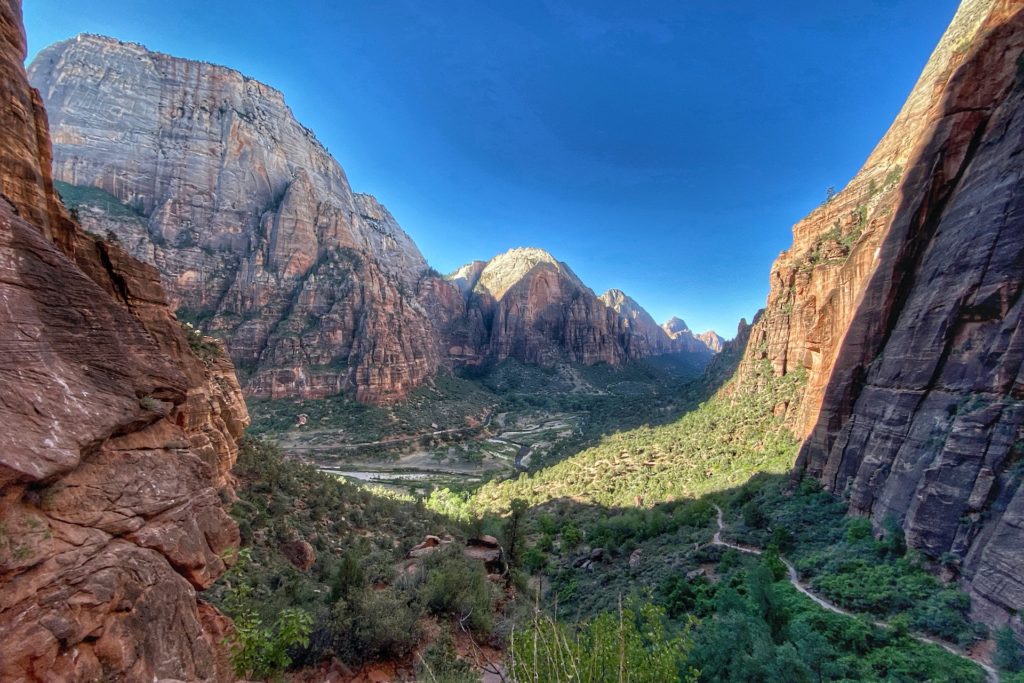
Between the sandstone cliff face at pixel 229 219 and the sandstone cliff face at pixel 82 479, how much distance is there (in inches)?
2705

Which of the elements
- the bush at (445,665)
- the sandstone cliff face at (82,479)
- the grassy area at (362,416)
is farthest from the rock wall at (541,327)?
the sandstone cliff face at (82,479)

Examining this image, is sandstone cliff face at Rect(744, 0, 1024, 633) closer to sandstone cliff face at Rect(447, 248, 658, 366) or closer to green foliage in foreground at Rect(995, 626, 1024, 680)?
green foliage in foreground at Rect(995, 626, 1024, 680)

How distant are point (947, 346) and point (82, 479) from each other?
80.7ft

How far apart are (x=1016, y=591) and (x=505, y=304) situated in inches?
5885

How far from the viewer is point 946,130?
17.7 meters

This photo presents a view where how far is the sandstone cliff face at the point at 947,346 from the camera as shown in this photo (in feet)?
36.4

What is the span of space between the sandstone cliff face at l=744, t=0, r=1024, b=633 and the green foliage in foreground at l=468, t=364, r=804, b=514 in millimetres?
6125

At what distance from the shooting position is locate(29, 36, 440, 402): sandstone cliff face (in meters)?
70.2

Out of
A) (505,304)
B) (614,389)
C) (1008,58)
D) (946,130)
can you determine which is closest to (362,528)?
(946,130)

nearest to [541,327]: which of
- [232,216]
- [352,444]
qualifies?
[352,444]

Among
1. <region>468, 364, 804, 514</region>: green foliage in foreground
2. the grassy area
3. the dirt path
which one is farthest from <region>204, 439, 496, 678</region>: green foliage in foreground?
the grassy area

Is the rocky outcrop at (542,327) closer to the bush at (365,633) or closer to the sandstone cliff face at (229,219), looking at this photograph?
the sandstone cliff face at (229,219)

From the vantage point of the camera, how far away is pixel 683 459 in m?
33.8

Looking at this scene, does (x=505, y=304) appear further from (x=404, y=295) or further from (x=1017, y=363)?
(x=1017, y=363)
